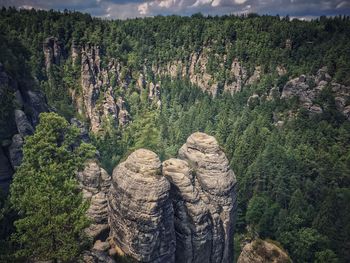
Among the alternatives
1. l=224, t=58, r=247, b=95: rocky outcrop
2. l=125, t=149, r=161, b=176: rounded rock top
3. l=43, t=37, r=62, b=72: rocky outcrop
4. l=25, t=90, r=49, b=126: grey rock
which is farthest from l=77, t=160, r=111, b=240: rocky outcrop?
l=224, t=58, r=247, b=95: rocky outcrop

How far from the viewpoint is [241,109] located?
123 meters

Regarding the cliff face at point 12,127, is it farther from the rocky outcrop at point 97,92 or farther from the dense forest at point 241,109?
the rocky outcrop at point 97,92

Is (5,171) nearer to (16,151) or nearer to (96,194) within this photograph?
(16,151)

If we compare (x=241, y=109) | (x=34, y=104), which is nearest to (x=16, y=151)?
(x=34, y=104)

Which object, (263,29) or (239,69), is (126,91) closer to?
(239,69)

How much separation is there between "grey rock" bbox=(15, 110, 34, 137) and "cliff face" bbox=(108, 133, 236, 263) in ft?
55.5

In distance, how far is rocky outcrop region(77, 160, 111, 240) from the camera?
1775 inches

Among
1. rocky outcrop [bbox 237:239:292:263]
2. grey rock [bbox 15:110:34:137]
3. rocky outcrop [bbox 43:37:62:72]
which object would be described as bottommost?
rocky outcrop [bbox 237:239:292:263]

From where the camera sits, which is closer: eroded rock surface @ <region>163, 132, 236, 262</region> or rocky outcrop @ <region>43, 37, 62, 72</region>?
eroded rock surface @ <region>163, 132, 236, 262</region>

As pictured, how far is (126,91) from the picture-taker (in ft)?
433

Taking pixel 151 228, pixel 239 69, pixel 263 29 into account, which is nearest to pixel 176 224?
pixel 151 228

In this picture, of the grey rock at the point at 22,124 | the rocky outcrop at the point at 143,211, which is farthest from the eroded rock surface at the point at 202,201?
the grey rock at the point at 22,124

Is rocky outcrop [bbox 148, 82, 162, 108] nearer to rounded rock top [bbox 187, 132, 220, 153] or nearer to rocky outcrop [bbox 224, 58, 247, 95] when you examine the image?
rocky outcrop [bbox 224, 58, 247, 95]

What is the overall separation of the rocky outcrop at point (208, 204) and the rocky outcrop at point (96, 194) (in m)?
10.7
